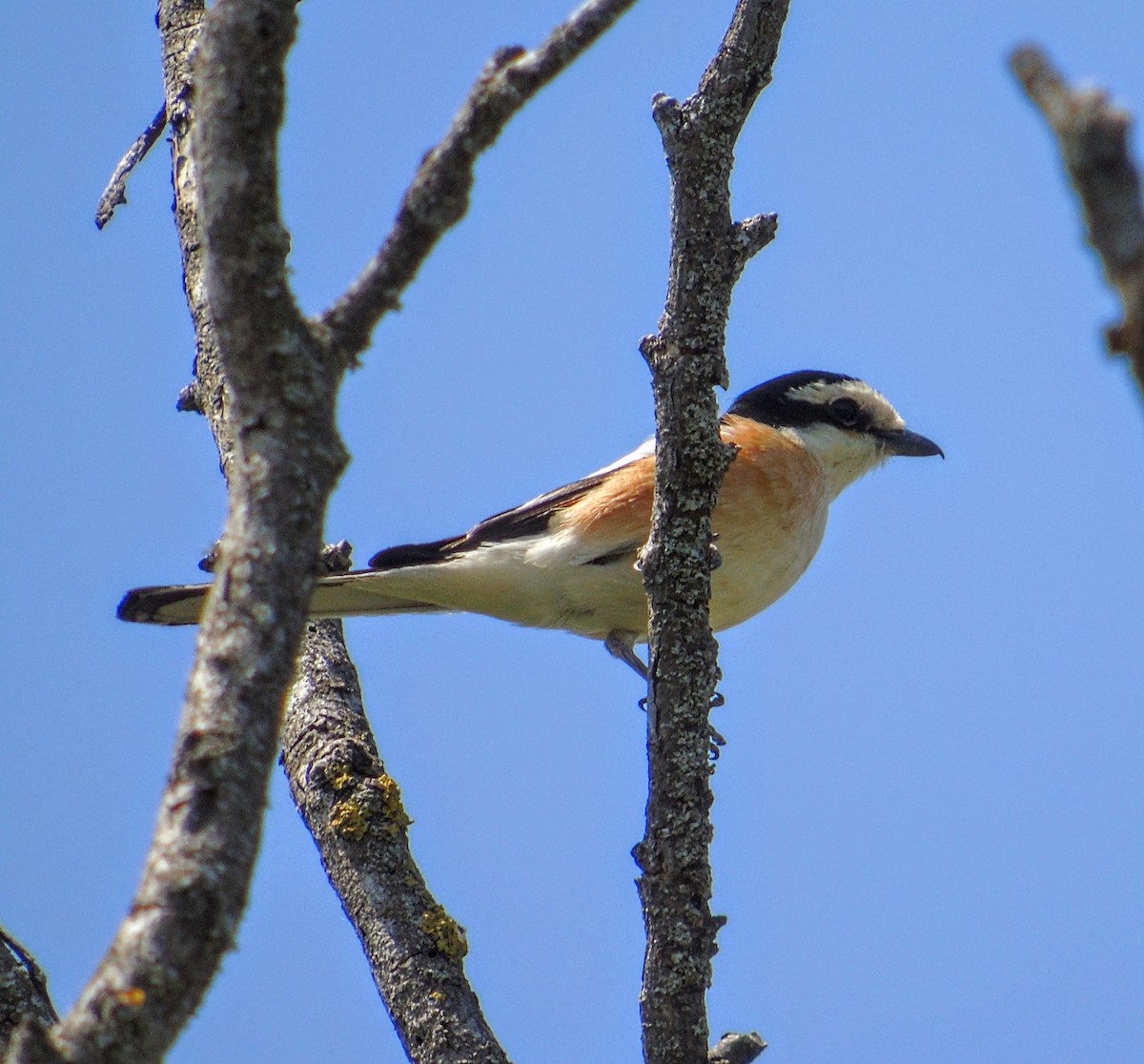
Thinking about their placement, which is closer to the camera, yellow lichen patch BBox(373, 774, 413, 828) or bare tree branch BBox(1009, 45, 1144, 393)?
bare tree branch BBox(1009, 45, 1144, 393)

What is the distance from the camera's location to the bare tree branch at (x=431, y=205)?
2170 millimetres

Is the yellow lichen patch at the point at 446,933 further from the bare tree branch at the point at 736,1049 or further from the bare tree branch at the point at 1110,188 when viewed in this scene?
the bare tree branch at the point at 1110,188

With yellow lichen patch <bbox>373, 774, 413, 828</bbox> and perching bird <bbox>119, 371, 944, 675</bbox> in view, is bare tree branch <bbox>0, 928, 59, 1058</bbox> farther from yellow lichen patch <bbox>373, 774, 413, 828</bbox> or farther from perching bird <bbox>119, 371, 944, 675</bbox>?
perching bird <bbox>119, 371, 944, 675</bbox>

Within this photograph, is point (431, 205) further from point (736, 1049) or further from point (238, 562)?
point (736, 1049)

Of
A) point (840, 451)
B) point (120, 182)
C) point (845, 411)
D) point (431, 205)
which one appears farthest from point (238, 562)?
point (845, 411)

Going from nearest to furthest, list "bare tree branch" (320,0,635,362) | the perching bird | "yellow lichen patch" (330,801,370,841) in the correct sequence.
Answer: "bare tree branch" (320,0,635,362) → "yellow lichen patch" (330,801,370,841) → the perching bird

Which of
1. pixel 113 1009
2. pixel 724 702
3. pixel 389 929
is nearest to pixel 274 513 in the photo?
pixel 113 1009

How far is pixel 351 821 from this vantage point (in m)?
4.36

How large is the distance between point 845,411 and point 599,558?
2.03 m

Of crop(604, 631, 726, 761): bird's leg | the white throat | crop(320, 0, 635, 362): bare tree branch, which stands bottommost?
crop(320, 0, 635, 362): bare tree branch

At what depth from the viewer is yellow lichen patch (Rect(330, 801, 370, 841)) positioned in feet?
14.3

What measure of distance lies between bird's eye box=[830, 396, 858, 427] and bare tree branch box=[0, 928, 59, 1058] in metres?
5.01

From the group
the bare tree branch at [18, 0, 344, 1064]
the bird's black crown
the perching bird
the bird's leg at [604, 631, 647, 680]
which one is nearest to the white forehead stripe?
the bird's black crown

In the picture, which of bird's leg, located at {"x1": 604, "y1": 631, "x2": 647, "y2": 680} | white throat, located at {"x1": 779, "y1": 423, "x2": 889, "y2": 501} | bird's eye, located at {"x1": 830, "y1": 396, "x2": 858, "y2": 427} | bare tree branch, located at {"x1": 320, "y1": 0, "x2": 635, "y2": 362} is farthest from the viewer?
bird's eye, located at {"x1": 830, "y1": 396, "x2": 858, "y2": 427}
